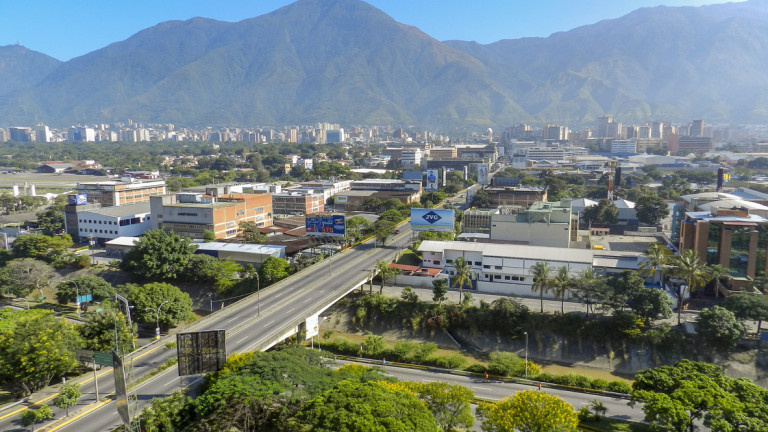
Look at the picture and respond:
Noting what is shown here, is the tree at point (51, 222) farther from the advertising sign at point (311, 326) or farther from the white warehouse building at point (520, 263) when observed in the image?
the white warehouse building at point (520, 263)

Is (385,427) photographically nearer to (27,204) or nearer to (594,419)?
(594,419)

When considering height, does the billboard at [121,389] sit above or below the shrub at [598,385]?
above

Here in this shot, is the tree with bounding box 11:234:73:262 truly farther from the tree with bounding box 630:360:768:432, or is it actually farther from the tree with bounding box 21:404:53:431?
the tree with bounding box 630:360:768:432

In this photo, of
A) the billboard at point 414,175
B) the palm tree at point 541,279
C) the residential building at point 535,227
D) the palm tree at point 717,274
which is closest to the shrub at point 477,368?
the palm tree at point 541,279

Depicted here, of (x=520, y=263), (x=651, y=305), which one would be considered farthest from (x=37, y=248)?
(x=651, y=305)

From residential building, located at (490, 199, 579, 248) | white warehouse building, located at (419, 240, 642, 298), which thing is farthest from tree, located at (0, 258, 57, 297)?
residential building, located at (490, 199, 579, 248)
